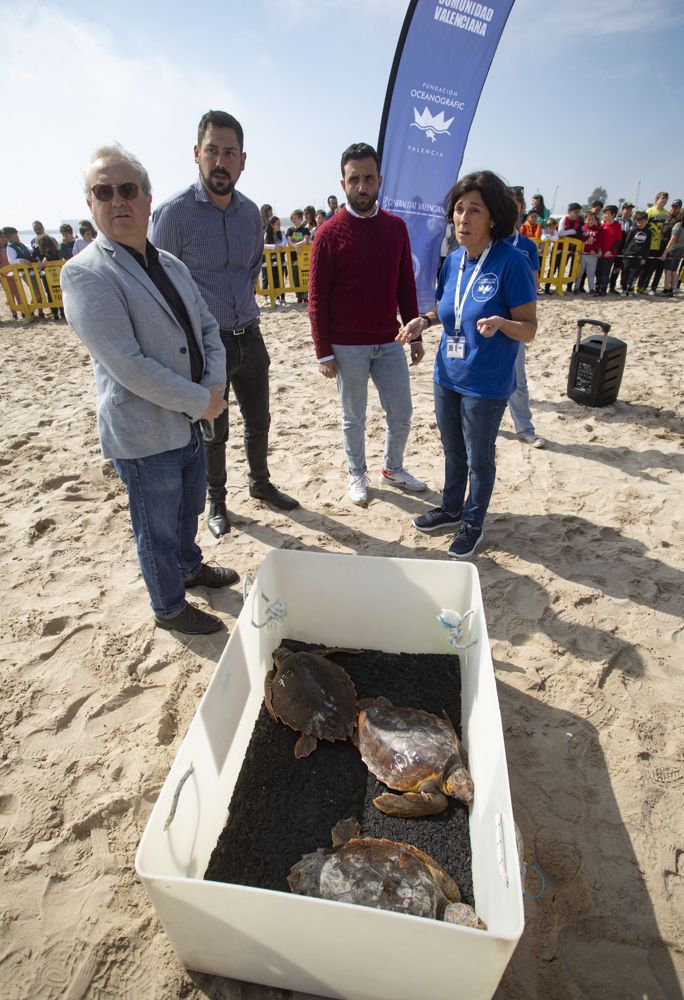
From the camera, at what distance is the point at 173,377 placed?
1853mm

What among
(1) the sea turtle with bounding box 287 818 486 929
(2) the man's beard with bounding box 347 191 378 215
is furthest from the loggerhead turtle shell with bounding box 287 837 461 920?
(2) the man's beard with bounding box 347 191 378 215

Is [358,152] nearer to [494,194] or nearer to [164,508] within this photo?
[494,194]

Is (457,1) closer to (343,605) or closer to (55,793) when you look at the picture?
(343,605)

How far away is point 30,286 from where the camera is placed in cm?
988

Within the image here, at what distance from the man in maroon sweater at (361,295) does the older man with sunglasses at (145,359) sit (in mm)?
960

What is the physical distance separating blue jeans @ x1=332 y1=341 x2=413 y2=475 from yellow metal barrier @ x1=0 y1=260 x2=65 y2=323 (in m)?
9.18

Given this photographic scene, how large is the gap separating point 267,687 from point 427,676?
2.27 ft

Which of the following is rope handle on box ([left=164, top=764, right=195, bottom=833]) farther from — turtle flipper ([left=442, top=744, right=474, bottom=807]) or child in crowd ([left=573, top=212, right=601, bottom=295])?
child in crowd ([left=573, top=212, right=601, bottom=295])

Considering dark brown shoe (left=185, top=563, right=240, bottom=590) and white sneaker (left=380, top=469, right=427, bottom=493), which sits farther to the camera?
white sneaker (left=380, top=469, right=427, bottom=493)

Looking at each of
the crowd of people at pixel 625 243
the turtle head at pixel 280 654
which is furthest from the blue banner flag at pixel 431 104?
the crowd of people at pixel 625 243

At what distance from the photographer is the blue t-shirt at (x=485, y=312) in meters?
2.27

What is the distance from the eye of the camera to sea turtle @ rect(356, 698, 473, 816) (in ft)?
5.47

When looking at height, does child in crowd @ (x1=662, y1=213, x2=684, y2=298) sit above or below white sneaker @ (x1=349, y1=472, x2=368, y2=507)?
above

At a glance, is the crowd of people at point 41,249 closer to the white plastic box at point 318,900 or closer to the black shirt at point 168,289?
the black shirt at point 168,289
